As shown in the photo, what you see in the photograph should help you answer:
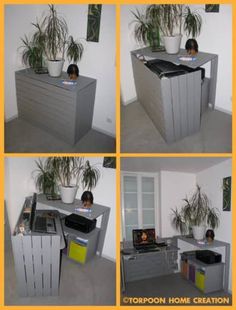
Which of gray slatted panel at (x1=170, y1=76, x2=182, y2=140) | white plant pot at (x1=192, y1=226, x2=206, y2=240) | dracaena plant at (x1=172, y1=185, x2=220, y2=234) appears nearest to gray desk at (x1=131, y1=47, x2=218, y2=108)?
gray slatted panel at (x1=170, y1=76, x2=182, y2=140)

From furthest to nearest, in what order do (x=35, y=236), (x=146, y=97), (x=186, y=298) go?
(x=146, y=97)
(x=186, y=298)
(x=35, y=236)

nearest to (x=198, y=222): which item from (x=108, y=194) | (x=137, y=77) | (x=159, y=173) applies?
(x=159, y=173)

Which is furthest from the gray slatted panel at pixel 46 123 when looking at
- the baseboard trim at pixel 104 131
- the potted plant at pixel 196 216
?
the potted plant at pixel 196 216

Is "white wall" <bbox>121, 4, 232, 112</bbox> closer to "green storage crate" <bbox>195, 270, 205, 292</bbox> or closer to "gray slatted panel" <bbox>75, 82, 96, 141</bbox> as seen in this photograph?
"gray slatted panel" <bbox>75, 82, 96, 141</bbox>

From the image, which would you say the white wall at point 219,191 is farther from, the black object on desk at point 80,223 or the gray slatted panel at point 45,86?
the gray slatted panel at point 45,86

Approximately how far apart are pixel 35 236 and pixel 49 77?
202 centimetres

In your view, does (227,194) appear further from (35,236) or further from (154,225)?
(35,236)

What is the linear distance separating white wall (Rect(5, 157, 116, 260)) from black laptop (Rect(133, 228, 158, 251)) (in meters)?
0.41

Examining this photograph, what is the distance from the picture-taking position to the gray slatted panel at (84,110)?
12.0ft

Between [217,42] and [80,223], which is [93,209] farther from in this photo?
[217,42]

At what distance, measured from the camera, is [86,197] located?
3652 mm

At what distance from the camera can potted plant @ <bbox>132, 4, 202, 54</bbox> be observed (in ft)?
12.3

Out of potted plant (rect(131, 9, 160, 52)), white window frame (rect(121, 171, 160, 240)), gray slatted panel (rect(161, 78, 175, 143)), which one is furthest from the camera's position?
white window frame (rect(121, 171, 160, 240))

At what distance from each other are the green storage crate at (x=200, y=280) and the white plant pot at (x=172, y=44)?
108 inches
